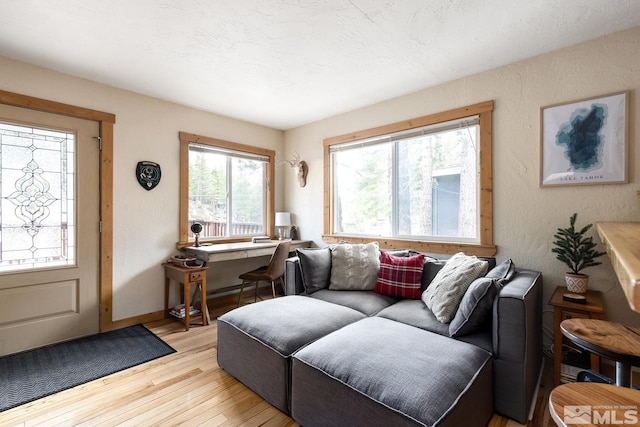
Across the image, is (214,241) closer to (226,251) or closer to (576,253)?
(226,251)

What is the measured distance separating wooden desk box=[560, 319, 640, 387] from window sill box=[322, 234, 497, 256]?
1.27m

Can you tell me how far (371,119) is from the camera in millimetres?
3451

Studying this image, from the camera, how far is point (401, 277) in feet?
8.23

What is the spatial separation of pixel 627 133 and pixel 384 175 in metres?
1.96

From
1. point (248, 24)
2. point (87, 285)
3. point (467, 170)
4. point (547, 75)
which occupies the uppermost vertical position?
point (248, 24)

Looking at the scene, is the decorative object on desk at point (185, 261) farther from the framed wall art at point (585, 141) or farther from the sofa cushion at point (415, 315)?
the framed wall art at point (585, 141)

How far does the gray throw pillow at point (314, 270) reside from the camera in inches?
106

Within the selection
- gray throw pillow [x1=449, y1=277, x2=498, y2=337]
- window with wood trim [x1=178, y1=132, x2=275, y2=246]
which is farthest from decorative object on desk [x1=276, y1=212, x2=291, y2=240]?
gray throw pillow [x1=449, y1=277, x2=498, y2=337]

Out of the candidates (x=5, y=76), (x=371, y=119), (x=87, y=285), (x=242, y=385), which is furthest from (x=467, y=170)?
Answer: (x=5, y=76)

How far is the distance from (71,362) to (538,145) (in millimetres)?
4029

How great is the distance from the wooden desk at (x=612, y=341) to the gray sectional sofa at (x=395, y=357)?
0.96 feet

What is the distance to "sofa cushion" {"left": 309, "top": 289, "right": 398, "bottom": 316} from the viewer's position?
227cm

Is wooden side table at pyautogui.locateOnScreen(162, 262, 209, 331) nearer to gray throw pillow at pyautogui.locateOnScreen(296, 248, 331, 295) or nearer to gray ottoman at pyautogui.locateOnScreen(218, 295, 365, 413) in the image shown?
gray ottoman at pyautogui.locateOnScreen(218, 295, 365, 413)

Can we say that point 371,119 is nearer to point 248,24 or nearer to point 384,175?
point 384,175
